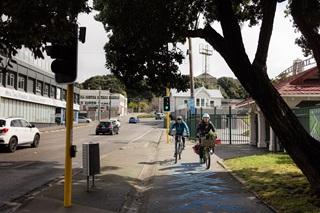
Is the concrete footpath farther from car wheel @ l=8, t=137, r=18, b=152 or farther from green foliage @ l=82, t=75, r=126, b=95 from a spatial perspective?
green foliage @ l=82, t=75, r=126, b=95

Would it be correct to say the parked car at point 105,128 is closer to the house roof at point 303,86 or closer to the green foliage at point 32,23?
the house roof at point 303,86

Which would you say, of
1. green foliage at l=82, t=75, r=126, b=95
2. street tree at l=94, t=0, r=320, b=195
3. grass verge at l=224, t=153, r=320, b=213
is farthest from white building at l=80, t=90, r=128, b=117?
grass verge at l=224, t=153, r=320, b=213

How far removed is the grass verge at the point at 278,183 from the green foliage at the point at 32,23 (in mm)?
4600

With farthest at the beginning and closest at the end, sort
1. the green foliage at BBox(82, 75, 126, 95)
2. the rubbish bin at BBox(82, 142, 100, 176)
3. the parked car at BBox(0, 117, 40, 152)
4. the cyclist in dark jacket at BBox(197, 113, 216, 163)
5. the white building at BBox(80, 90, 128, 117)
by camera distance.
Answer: the green foliage at BBox(82, 75, 126, 95), the white building at BBox(80, 90, 128, 117), the parked car at BBox(0, 117, 40, 152), the cyclist in dark jacket at BBox(197, 113, 216, 163), the rubbish bin at BBox(82, 142, 100, 176)

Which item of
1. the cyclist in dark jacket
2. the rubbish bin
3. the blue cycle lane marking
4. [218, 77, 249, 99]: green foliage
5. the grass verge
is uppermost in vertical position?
[218, 77, 249, 99]: green foliage

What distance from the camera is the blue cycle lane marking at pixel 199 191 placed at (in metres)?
6.12

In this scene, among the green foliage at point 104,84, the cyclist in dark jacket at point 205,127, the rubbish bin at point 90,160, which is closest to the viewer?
the rubbish bin at point 90,160

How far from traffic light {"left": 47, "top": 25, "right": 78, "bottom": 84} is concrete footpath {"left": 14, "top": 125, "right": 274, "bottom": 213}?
2.28 meters

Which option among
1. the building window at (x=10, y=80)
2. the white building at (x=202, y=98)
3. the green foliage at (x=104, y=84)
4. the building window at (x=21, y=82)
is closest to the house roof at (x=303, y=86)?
the building window at (x=10, y=80)

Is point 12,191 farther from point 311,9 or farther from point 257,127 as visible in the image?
point 257,127

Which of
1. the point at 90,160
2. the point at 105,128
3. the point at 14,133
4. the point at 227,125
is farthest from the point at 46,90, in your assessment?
the point at 90,160

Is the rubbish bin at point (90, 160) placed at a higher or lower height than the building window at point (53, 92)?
lower

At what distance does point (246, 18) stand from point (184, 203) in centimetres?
875

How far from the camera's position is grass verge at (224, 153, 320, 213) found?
589cm
